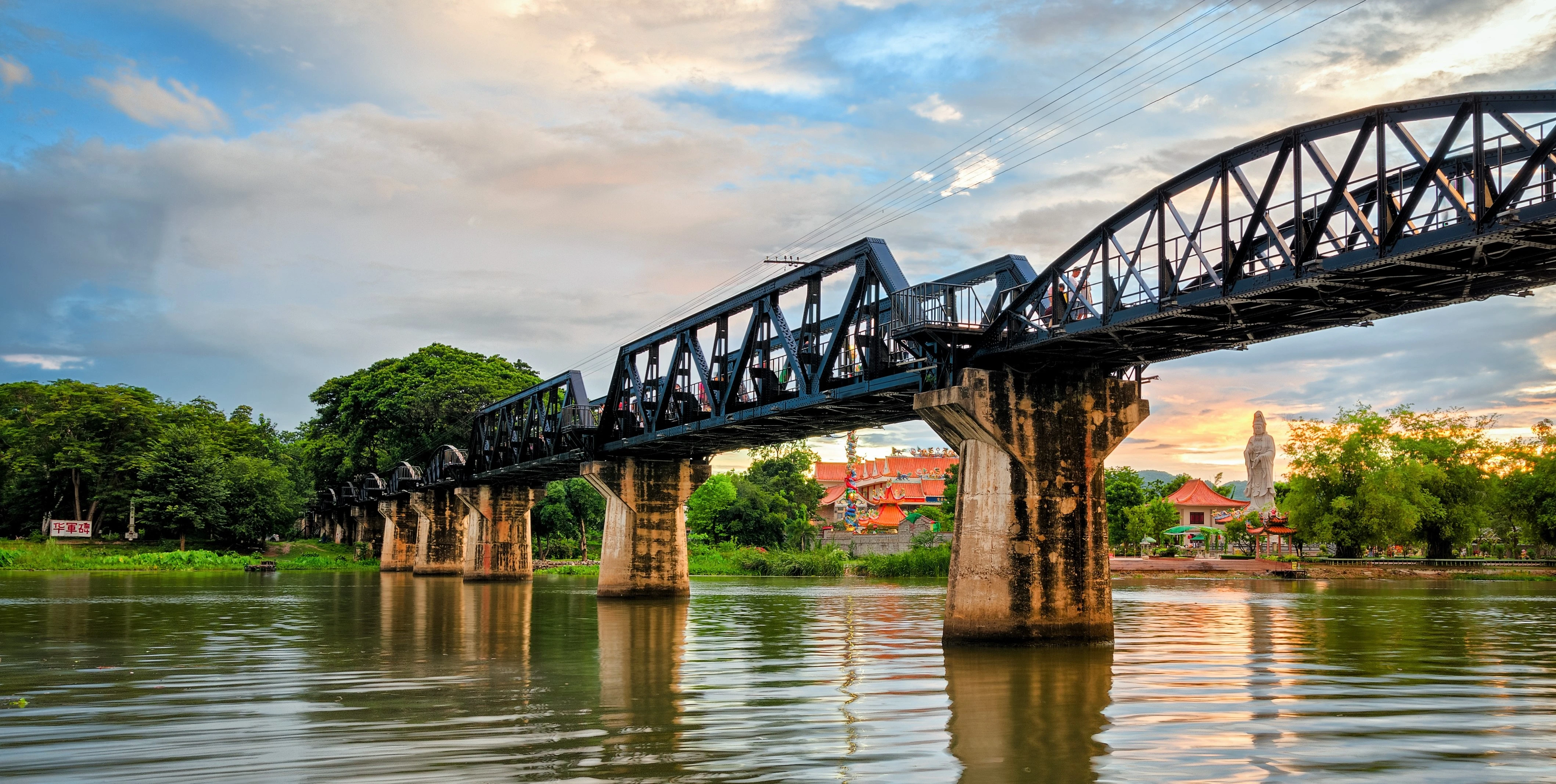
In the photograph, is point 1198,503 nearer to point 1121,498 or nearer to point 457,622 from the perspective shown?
point 1121,498

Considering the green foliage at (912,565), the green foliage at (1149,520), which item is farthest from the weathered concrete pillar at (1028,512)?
the green foliage at (1149,520)

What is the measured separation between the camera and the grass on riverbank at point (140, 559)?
87.1m

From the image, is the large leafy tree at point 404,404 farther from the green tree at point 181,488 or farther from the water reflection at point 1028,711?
the water reflection at point 1028,711

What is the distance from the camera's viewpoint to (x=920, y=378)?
30344 mm

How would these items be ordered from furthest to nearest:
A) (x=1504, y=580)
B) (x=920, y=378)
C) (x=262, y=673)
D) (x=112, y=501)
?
1. (x=112, y=501)
2. (x=1504, y=580)
3. (x=920, y=378)
4. (x=262, y=673)

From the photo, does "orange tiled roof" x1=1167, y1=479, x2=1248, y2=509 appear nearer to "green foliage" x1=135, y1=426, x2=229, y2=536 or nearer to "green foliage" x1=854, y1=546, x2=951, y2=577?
"green foliage" x1=854, y1=546, x2=951, y2=577

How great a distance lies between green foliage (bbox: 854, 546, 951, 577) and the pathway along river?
1780 inches

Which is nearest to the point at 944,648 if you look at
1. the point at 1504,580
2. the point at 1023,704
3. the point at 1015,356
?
the point at 1015,356

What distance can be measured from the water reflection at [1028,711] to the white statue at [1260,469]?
10684 centimetres

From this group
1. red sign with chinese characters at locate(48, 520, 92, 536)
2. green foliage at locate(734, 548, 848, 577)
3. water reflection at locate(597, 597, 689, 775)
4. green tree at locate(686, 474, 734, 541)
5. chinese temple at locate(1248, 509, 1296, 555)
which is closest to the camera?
water reflection at locate(597, 597, 689, 775)

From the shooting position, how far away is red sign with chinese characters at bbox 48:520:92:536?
98.0 metres

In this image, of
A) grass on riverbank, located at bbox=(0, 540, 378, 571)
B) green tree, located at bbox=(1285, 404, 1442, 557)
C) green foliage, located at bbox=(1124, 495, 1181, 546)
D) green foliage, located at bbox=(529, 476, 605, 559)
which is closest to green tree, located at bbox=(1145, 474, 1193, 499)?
green foliage, located at bbox=(1124, 495, 1181, 546)

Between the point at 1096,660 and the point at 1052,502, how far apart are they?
4.30 meters

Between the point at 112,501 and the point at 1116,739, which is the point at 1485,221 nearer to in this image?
the point at 1116,739
